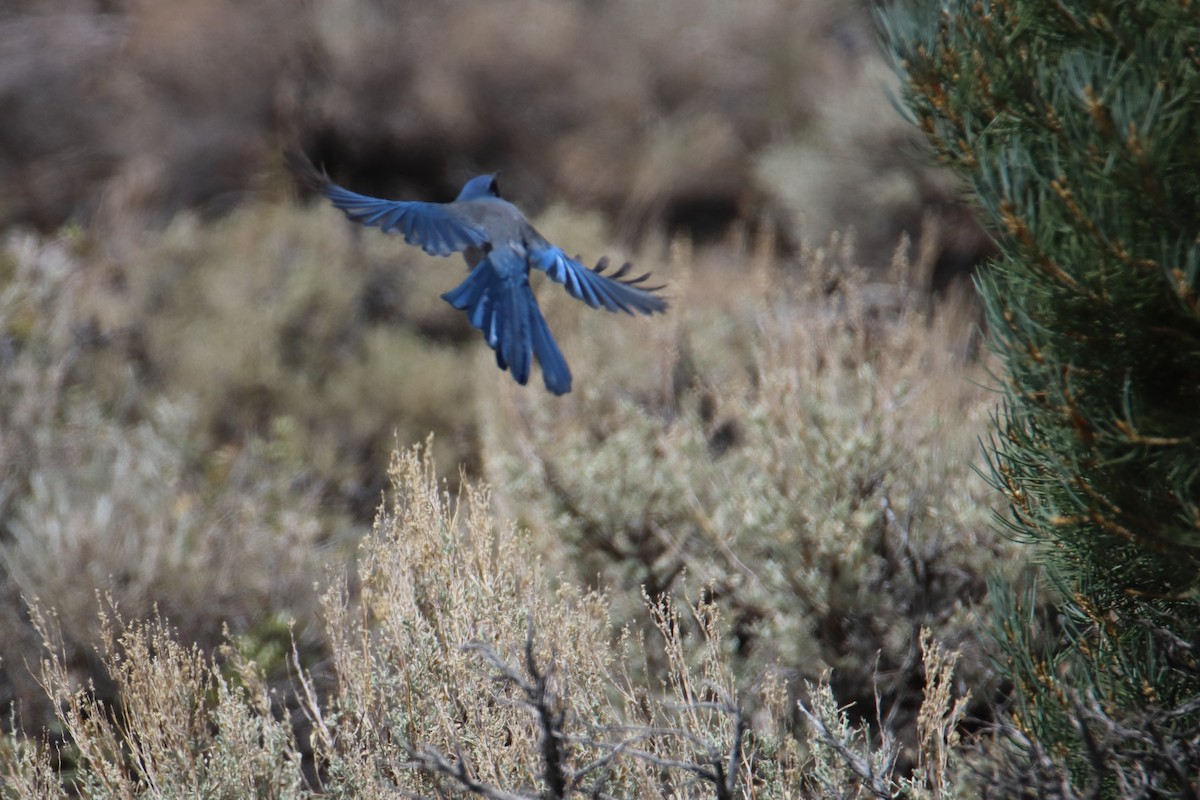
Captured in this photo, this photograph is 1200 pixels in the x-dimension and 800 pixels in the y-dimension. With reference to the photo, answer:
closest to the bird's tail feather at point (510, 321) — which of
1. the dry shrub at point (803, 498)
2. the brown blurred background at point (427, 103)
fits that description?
the dry shrub at point (803, 498)

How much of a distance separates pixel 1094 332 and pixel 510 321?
5.74 feet

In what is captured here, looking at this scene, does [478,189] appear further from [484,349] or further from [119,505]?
[484,349]

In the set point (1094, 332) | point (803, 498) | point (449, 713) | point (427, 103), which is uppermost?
point (1094, 332)

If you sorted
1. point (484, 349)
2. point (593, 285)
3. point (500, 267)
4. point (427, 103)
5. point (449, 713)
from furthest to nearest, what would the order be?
point (427, 103) → point (484, 349) → point (593, 285) → point (500, 267) → point (449, 713)

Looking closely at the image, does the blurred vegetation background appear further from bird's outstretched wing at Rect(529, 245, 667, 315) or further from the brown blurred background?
bird's outstretched wing at Rect(529, 245, 667, 315)

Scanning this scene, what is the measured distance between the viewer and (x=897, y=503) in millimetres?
3943

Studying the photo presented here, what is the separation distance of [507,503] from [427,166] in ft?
21.1

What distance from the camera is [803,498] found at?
12.9 ft

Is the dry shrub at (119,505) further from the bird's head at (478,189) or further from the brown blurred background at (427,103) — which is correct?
the brown blurred background at (427,103)

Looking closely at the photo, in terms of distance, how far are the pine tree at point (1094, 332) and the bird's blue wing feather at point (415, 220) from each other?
1467 mm

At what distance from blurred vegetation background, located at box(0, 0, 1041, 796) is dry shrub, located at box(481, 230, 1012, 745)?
17mm

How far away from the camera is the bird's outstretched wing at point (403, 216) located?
130 inches

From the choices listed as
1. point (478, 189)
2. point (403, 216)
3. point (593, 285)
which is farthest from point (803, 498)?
point (403, 216)

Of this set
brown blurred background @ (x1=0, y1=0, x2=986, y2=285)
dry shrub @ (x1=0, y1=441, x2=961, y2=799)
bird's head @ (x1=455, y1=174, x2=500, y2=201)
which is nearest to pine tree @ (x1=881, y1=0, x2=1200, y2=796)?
dry shrub @ (x1=0, y1=441, x2=961, y2=799)
